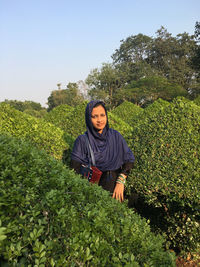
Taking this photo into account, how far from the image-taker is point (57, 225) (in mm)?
1669

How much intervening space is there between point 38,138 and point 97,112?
5.69ft

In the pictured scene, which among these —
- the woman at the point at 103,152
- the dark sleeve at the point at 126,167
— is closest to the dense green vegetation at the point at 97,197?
the dark sleeve at the point at 126,167

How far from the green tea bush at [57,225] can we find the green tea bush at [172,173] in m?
1.63

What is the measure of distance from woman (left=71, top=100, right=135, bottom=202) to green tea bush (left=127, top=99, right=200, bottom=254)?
1.57 ft

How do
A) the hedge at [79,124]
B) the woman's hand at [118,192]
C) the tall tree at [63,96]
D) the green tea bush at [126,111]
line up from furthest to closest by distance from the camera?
1. the tall tree at [63,96]
2. the green tea bush at [126,111]
3. the hedge at [79,124]
4. the woman's hand at [118,192]

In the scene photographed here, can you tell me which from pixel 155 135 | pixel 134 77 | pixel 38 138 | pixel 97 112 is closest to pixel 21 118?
pixel 38 138

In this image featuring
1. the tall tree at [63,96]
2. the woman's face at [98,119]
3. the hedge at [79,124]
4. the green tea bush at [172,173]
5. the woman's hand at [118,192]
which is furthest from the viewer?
the tall tree at [63,96]

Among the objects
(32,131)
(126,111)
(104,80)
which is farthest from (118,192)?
(104,80)

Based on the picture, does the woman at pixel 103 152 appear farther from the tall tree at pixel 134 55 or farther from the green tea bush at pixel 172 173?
the tall tree at pixel 134 55

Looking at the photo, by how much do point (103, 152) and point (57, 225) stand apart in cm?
197

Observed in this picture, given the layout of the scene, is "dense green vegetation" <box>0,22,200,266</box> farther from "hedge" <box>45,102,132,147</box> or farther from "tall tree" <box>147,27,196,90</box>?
"tall tree" <box>147,27,196,90</box>

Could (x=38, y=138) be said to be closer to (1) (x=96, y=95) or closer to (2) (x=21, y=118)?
(2) (x=21, y=118)

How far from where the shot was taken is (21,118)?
17.0ft

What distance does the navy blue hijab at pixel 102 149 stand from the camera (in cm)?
356
